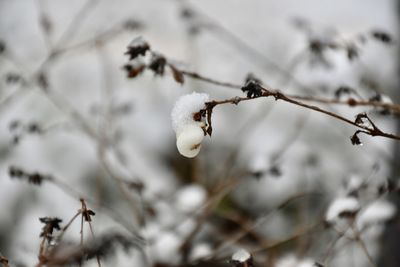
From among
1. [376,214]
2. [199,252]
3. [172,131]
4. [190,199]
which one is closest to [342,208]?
[376,214]

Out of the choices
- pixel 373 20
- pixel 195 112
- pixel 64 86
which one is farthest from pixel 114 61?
pixel 195 112

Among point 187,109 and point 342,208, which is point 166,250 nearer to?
point 342,208

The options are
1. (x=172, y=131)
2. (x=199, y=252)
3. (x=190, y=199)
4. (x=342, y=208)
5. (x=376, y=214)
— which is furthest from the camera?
(x=172, y=131)

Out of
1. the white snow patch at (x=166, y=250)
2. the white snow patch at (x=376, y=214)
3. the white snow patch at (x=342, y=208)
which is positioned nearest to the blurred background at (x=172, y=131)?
the white snow patch at (x=166, y=250)

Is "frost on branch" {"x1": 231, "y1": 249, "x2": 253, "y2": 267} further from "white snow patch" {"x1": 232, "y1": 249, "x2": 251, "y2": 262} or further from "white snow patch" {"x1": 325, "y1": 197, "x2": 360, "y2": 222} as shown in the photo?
"white snow patch" {"x1": 325, "y1": 197, "x2": 360, "y2": 222}

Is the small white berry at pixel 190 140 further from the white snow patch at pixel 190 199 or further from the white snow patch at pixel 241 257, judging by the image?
the white snow patch at pixel 190 199

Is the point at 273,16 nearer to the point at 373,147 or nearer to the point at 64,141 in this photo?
the point at 373,147

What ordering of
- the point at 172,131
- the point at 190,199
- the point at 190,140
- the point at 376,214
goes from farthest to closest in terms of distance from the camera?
the point at 172,131 < the point at 190,199 < the point at 376,214 < the point at 190,140

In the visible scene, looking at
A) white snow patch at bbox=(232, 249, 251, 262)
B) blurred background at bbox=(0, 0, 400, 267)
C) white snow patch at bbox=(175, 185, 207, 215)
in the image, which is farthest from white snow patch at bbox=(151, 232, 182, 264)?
white snow patch at bbox=(232, 249, 251, 262)
